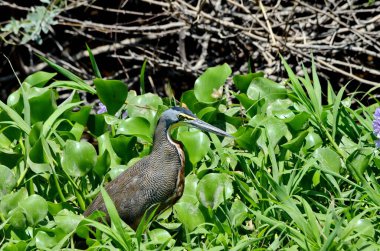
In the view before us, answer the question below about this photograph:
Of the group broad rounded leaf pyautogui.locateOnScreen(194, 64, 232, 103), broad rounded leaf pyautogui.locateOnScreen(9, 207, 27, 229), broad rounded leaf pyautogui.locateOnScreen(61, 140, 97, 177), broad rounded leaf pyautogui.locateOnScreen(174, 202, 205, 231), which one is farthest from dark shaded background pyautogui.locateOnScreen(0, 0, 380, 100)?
broad rounded leaf pyautogui.locateOnScreen(9, 207, 27, 229)

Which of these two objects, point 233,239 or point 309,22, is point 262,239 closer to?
point 233,239

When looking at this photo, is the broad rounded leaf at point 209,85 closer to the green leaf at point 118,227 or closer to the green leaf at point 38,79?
the green leaf at point 38,79

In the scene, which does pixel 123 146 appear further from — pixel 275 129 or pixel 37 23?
pixel 37 23

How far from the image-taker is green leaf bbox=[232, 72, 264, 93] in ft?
16.1

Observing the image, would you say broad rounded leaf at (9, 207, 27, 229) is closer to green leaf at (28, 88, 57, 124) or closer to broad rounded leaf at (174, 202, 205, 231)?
broad rounded leaf at (174, 202, 205, 231)

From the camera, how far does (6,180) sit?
4.39 m

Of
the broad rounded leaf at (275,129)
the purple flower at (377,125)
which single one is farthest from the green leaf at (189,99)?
the purple flower at (377,125)

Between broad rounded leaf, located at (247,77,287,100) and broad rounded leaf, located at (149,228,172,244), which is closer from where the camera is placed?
broad rounded leaf, located at (149,228,172,244)

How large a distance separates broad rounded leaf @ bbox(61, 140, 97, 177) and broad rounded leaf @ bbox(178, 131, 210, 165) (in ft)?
1.45

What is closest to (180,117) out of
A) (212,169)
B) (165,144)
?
(165,144)

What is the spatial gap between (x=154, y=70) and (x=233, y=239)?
299 cm

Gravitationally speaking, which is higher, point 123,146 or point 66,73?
point 66,73

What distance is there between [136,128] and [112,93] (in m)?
0.27

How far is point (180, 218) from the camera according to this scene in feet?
13.7
